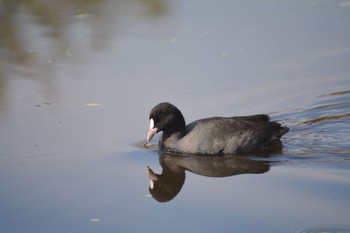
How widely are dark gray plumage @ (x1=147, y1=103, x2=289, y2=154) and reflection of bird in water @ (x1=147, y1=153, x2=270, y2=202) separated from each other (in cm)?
16

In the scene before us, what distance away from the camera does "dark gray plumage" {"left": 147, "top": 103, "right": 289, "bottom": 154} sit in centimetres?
997

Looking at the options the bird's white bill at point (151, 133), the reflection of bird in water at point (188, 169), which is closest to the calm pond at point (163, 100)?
the reflection of bird in water at point (188, 169)

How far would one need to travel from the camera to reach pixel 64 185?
8562mm

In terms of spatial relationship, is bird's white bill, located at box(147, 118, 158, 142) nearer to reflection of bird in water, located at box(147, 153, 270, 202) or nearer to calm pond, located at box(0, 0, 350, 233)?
calm pond, located at box(0, 0, 350, 233)

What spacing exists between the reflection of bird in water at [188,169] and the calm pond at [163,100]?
0.09 ft

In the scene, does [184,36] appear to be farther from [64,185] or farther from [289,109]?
[64,185]

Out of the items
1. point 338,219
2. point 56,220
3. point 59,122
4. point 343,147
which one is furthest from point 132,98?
point 338,219

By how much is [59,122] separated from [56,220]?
9.75ft

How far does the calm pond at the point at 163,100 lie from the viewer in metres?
7.80

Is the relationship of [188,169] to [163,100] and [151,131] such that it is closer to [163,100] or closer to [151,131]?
[151,131]

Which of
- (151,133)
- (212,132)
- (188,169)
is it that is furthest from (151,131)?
(188,169)

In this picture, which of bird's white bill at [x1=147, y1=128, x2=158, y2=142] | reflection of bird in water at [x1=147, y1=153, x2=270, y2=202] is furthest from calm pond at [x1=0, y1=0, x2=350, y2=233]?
bird's white bill at [x1=147, y1=128, x2=158, y2=142]

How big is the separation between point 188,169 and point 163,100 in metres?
1.92

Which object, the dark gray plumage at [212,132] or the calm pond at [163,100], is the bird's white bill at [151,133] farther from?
the calm pond at [163,100]
